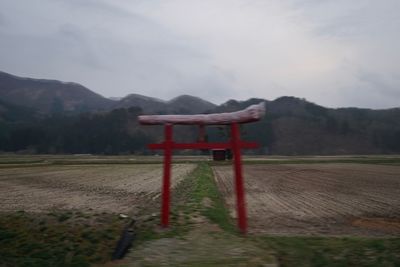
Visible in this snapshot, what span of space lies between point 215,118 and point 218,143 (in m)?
0.66

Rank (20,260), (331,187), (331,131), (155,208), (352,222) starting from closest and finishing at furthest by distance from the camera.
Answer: (20,260), (352,222), (155,208), (331,187), (331,131)

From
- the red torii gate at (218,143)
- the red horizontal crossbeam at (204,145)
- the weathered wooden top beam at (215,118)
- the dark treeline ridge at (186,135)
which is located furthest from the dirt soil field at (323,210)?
the dark treeline ridge at (186,135)

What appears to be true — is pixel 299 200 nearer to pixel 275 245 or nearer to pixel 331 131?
pixel 275 245

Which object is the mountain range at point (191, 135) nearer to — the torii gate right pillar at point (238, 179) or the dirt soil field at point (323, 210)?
the dirt soil field at point (323, 210)

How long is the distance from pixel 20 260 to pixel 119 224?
2.79 m

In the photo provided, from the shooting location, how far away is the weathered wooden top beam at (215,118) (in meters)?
9.77

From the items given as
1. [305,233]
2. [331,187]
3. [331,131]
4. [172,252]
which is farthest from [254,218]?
[331,131]

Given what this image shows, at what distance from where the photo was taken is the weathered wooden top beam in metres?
9.77

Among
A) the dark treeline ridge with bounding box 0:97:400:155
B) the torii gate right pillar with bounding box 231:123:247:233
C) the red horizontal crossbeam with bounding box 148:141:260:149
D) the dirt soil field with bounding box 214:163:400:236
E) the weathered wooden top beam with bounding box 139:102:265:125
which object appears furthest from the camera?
the dark treeline ridge with bounding box 0:97:400:155

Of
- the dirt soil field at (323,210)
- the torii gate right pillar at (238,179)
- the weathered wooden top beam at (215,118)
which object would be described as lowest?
the dirt soil field at (323,210)

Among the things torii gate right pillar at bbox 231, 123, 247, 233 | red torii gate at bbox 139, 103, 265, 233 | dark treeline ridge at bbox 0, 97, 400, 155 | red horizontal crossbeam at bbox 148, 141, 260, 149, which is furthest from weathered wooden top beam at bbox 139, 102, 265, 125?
dark treeline ridge at bbox 0, 97, 400, 155

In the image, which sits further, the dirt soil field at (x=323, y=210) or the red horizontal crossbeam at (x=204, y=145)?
the dirt soil field at (x=323, y=210)

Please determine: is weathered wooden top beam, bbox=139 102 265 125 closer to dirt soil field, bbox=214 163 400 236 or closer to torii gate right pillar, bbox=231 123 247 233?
torii gate right pillar, bbox=231 123 247 233

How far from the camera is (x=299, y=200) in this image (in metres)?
19.2
